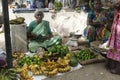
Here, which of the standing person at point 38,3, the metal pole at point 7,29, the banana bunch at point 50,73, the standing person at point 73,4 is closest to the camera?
the metal pole at point 7,29

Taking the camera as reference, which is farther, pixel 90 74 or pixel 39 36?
pixel 39 36

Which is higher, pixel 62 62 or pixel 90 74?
pixel 62 62

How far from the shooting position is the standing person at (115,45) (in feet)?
16.5

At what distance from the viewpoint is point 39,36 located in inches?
265

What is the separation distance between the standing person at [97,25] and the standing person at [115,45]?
160cm

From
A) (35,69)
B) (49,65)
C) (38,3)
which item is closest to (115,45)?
(49,65)

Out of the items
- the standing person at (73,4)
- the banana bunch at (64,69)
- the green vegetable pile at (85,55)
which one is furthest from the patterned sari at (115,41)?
the standing person at (73,4)

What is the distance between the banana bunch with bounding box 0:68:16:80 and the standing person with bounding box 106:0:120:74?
2.25 m

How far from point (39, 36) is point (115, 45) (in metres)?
2.19

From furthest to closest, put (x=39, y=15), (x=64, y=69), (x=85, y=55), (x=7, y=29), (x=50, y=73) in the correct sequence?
(x=39, y=15), (x=85, y=55), (x=64, y=69), (x=50, y=73), (x=7, y=29)

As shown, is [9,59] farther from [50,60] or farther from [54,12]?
[54,12]

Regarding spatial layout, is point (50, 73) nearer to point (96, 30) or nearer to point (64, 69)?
point (64, 69)

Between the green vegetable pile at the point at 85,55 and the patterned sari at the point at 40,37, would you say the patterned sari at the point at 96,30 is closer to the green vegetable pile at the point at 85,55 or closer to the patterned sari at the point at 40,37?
the patterned sari at the point at 40,37

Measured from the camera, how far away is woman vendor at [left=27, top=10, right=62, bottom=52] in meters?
6.63
